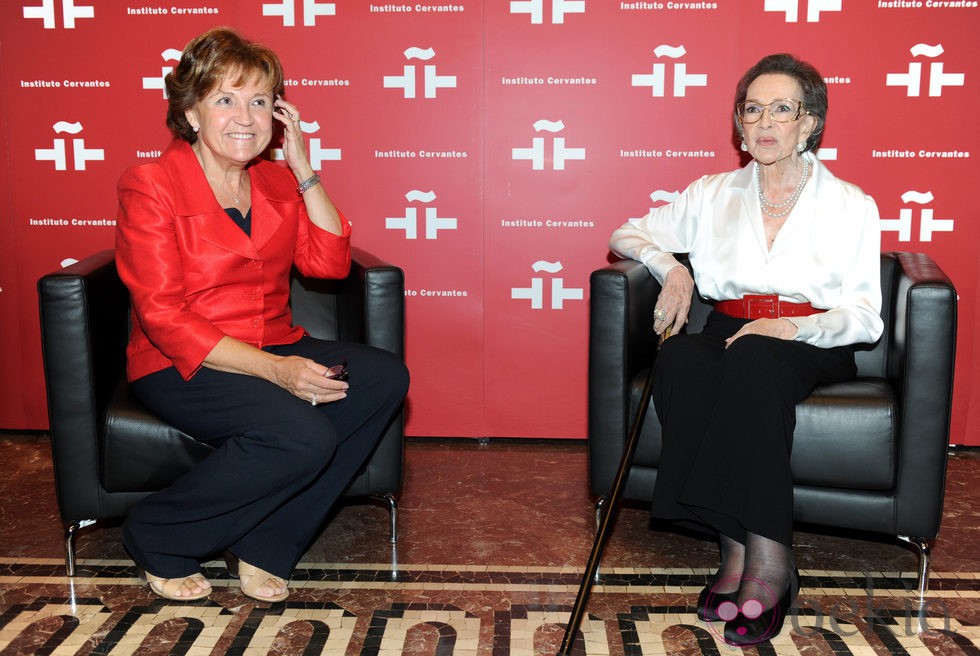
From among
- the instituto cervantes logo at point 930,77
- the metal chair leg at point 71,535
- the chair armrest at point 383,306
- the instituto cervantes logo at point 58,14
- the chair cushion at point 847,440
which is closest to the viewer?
the chair cushion at point 847,440

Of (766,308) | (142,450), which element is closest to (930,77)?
(766,308)

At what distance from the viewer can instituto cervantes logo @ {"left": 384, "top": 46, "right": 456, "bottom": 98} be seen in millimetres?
3094

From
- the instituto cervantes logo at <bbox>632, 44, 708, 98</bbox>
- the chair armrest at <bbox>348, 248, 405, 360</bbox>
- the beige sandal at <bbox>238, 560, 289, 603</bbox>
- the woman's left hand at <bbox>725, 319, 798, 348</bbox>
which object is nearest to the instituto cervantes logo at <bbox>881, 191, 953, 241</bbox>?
the instituto cervantes logo at <bbox>632, 44, 708, 98</bbox>

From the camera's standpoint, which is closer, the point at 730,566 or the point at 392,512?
the point at 730,566

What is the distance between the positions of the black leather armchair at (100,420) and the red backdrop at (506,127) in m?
0.89

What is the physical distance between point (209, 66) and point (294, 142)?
0.97ft

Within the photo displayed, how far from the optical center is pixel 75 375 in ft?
7.10

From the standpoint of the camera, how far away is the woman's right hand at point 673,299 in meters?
2.39

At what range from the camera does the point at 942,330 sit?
2.14 m

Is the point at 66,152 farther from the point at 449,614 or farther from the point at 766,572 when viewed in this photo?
the point at 766,572

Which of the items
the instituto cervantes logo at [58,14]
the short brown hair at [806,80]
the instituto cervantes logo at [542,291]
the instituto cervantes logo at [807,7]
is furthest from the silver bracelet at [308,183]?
the instituto cervantes logo at [807,7]

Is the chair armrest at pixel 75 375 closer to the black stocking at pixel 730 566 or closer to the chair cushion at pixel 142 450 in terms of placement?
the chair cushion at pixel 142 450

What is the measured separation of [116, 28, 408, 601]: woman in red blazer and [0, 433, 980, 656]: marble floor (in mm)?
141

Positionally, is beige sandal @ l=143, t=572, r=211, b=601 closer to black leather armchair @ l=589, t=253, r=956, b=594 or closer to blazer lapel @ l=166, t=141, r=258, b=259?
blazer lapel @ l=166, t=141, r=258, b=259
